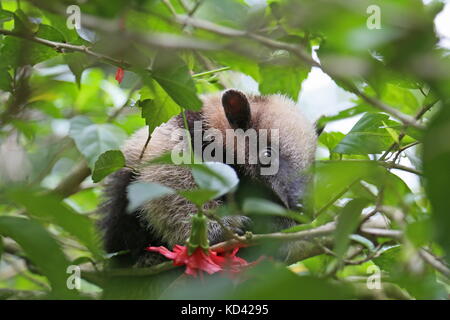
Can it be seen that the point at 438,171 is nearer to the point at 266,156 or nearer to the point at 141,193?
the point at 141,193

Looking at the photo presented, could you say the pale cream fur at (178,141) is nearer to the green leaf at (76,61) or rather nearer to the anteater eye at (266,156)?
the anteater eye at (266,156)

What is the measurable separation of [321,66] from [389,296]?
149 centimetres

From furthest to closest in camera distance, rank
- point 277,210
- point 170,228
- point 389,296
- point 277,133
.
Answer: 1. point 277,133
2. point 170,228
3. point 389,296
4. point 277,210

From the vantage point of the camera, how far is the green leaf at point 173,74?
1209mm

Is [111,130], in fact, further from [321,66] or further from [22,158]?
[321,66]

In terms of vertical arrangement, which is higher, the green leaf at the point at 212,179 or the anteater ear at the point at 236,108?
the anteater ear at the point at 236,108

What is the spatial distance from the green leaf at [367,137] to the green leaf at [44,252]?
32.4 inches

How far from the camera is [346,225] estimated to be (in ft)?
2.78

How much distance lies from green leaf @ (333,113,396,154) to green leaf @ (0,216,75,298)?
0.82 metres

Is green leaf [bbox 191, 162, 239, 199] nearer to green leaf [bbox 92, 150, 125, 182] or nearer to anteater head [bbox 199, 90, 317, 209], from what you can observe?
green leaf [bbox 92, 150, 125, 182]

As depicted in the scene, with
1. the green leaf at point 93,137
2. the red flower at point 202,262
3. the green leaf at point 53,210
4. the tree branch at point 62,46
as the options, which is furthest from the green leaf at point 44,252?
the green leaf at point 93,137

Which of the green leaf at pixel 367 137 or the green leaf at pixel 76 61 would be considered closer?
the green leaf at pixel 367 137
